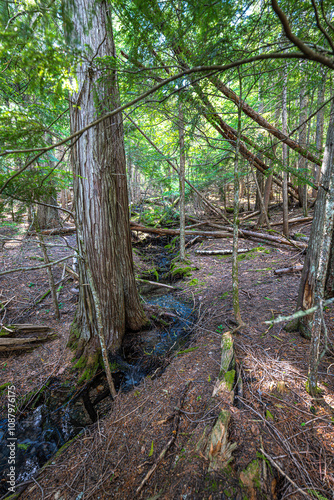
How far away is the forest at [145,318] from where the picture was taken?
172 cm

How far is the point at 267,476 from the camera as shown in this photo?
1688 mm

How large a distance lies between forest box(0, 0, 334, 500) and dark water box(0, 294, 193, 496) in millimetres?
19

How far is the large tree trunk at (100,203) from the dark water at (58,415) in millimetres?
507

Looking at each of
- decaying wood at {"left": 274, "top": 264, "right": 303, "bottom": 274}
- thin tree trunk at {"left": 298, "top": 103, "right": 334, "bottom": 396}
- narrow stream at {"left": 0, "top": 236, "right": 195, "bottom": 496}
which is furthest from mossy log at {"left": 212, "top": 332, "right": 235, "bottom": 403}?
decaying wood at {"left": 274, "top": 264, "right": 303, "bottom": 274}

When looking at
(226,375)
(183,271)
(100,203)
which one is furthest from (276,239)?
(100,203)

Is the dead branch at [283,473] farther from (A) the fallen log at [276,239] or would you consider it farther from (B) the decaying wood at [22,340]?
(A) the fallen log at [276,239]

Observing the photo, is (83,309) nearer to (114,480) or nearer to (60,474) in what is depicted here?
(60,474)

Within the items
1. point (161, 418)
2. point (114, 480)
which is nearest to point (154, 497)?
point (114, 480)

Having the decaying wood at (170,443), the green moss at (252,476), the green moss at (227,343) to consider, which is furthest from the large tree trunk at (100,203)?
the green moss at (252,476)

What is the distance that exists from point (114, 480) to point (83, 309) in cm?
227

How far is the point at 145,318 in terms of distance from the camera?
4.45m

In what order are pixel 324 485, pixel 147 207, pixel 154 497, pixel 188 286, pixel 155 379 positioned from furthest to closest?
pixel 147 207
pixel 188 286
pixel 155 379
pixel 154 497
pixel 324 485

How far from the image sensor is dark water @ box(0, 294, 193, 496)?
2.52 m

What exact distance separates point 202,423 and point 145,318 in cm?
244
